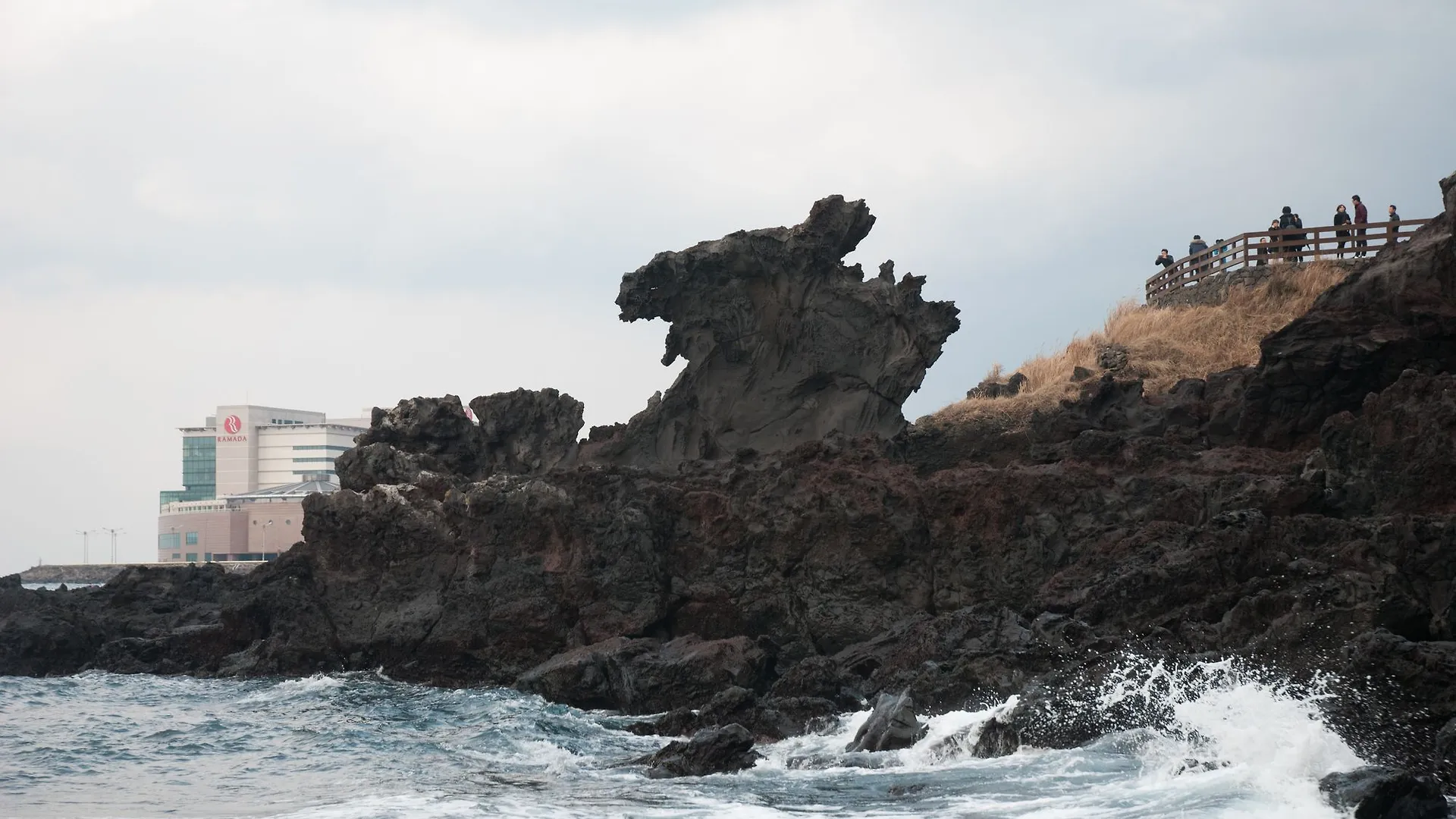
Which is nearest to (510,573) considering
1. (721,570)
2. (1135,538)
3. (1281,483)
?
(721,570)

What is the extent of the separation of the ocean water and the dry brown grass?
14.6 m

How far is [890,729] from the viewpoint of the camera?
13.3 m

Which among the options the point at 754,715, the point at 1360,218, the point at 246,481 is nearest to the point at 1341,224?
the point at 1360,218

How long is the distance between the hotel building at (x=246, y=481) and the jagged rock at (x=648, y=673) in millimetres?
86536

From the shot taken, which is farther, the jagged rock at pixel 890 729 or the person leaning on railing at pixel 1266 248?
the person leaning on railing at pixel 1266 248

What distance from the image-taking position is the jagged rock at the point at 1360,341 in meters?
18.7

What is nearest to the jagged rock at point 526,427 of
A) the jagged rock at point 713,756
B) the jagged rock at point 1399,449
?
the jagged rock at point 713,756

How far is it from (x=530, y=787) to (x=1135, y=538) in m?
7.80

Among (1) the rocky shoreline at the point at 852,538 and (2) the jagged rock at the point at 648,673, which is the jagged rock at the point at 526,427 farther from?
(2) the jagged rock at the point at 648,673

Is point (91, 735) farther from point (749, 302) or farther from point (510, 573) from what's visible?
point (749, 302)

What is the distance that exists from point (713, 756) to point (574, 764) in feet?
6.75

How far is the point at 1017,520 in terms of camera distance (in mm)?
19812

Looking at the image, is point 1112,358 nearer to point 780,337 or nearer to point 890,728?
point 780,337

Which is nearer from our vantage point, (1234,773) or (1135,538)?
(1234,773)
